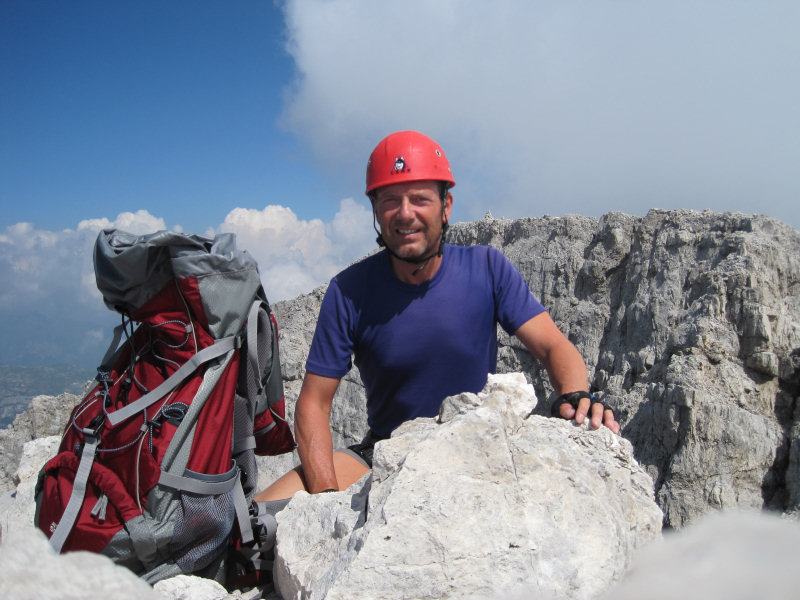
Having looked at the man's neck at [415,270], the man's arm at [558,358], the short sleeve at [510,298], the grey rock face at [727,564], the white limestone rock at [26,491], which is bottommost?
the white limestone rock at [26,491]

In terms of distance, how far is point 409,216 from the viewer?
119 inches

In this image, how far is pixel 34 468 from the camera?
12.5 ft

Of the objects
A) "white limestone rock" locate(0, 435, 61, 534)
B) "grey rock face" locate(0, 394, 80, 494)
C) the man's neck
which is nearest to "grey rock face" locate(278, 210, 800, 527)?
"grey rock face" locate(0, 394, 80, 494)

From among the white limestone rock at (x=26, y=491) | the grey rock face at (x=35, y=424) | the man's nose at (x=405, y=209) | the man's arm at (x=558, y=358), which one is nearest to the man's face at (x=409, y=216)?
the man's nose at (x=405, y=209)

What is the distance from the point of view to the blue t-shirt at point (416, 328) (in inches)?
125

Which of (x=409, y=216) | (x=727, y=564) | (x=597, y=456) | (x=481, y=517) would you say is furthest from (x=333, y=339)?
(x=727, y=564)

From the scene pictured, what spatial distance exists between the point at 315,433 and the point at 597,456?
1538 millimetres

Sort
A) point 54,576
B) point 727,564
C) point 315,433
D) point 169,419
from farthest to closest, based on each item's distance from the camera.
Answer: point 315,433 < point 169,419 < point 54,576 < point 727,564

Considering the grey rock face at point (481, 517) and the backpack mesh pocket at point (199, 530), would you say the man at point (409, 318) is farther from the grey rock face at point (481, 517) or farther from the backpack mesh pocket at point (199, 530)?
the grey rock face at point (481, 517)

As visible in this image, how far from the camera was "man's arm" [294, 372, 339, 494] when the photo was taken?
9.33 ft

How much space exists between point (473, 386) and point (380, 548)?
1.86m

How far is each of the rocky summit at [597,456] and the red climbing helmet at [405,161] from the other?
1.38 meters

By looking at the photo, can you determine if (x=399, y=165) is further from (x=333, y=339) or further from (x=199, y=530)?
(x=199, y=530)

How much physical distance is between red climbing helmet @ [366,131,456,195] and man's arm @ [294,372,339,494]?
120 centimetres
